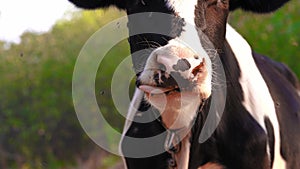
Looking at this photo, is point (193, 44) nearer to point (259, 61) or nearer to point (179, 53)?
point (179, 53)

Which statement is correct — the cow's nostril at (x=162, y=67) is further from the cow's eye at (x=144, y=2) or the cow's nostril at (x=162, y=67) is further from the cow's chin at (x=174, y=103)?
the cow's eye at (x=144, y=2)

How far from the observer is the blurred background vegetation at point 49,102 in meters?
→ 24.3

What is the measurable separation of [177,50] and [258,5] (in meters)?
1.99

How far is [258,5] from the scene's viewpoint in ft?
24.3

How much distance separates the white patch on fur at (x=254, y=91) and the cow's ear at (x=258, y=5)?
0.91 feet

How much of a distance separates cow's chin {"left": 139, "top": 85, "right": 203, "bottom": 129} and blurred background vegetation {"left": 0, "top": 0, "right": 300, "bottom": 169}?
15406 mm

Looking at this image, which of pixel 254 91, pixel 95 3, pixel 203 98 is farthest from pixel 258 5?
pixel 203 98

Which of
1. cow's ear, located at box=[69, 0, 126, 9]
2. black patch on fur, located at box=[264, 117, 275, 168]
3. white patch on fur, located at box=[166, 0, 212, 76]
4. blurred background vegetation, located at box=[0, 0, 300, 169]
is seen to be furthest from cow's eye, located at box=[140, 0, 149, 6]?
blurred background vegetation, located at box=[0, 0, 300, 169]

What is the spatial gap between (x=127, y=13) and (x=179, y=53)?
122 cm

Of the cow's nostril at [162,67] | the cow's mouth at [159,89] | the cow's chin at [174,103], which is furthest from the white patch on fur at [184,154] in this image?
the cow's nostril at [162,67]

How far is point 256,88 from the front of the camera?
288 inches

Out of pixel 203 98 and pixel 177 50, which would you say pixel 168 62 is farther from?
pixel 203 98

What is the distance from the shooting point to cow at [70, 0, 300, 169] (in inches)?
226

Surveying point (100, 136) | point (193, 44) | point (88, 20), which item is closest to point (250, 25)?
point (100, 136)
